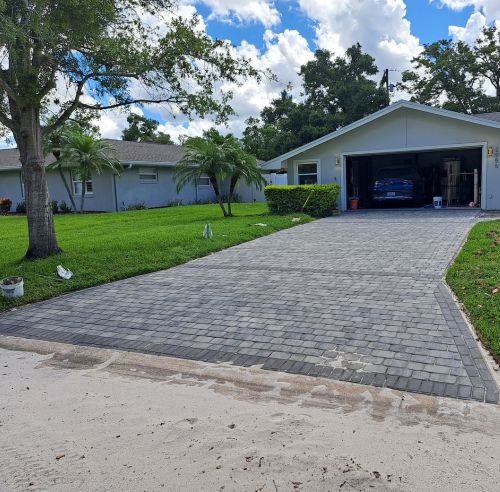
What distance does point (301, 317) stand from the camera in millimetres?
5750

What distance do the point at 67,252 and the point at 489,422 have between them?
8.64m

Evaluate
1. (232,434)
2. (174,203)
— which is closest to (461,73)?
(174,203)

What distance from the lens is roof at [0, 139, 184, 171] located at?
24.7 meters

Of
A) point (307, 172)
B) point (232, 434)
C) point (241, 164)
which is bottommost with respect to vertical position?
point (232, 434)

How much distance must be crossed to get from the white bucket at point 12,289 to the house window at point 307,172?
15086 millimetres

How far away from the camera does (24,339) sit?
5.57m

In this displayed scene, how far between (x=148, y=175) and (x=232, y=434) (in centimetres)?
2395

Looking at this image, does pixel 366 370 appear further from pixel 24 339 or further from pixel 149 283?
pixel 149 283

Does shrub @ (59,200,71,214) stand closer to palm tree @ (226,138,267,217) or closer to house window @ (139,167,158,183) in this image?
house window @ (139,167,158,183)

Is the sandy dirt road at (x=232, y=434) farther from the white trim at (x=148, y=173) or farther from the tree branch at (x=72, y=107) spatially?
the white trim at (x=148, y=173)

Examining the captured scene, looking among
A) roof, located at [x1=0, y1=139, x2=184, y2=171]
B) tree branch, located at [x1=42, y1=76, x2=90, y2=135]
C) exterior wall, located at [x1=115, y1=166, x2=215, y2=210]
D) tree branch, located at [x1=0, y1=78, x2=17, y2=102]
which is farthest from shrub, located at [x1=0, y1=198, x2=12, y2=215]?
tree branch, located at [x1=0, y1=78, x2=17, y2=102]

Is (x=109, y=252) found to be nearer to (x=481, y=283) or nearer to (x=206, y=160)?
(x=481, y=283)

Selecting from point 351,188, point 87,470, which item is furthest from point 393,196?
point 87,470

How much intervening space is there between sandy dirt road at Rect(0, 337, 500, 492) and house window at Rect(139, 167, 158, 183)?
22.0m
